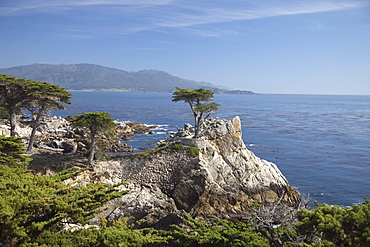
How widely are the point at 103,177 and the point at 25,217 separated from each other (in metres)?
14.8

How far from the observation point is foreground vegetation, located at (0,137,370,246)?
10.6m

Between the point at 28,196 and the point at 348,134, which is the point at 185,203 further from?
the point at 348,134

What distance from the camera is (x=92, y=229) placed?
14.4 metres

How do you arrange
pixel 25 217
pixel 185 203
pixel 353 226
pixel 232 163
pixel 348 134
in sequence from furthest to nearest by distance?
pixel 348 134 → pixel 232 163 → pixel 185 203 → pixel 25 217 → pixel 353 226

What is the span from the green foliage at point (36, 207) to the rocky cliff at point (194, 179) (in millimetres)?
10375

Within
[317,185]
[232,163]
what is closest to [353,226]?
[232,163]

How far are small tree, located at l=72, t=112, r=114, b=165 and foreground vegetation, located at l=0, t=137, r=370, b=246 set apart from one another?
10935 millimetres

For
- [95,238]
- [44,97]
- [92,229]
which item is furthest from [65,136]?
[95,238]

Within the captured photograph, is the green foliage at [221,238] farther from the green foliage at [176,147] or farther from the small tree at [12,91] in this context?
the small tree at [12,91]

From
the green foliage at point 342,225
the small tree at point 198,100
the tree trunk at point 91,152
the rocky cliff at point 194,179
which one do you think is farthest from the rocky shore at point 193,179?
the green foliage at point 342,225

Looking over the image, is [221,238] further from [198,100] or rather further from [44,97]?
[44,97]

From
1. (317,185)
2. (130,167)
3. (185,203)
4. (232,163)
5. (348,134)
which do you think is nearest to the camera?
(185,203)

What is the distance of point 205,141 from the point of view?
31234 mm

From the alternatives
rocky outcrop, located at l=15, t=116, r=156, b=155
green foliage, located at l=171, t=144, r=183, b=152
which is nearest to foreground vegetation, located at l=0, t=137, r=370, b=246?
green foliage, located at l=171, t=144, r=183, b=152
